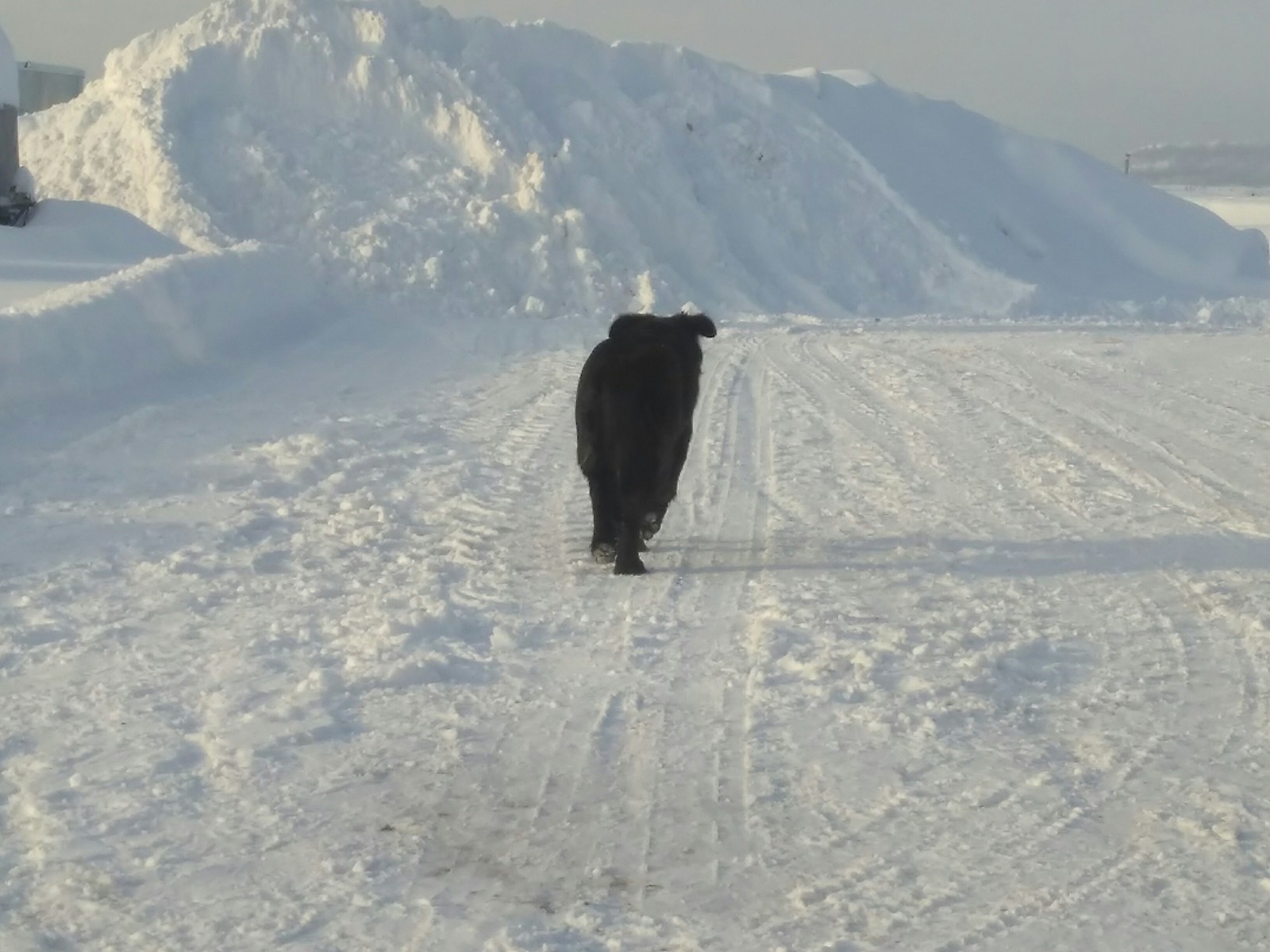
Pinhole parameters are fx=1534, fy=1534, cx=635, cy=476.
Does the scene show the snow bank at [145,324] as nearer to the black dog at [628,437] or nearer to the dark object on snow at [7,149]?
the black dog at [628,437]

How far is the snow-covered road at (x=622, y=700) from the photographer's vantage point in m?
3.76

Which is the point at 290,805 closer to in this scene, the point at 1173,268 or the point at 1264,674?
the point at 1264,674

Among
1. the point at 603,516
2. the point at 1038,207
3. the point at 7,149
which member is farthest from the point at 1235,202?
the point at 603,516

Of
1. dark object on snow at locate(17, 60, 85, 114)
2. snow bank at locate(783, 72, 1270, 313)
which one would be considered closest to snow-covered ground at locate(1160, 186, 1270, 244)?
snow bank at locate(783, 72, 1270, 313)

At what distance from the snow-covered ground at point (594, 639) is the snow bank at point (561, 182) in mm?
4445

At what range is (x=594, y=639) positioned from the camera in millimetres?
5879

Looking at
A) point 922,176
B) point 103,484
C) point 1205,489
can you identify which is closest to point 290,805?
point 103,484

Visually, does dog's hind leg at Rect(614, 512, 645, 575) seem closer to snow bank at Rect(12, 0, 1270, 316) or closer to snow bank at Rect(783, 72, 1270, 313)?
snow bank at Rect(12, 0, 1270, 316)

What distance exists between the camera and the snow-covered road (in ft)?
12.3

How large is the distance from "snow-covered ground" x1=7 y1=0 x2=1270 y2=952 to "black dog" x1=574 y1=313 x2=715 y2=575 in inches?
8.2

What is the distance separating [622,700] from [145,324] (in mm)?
8747

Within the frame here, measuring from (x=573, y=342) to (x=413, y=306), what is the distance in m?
3.50

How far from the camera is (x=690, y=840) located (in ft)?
13.5

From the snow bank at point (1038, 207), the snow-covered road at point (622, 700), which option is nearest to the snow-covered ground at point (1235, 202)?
the snow bank at point (1038, 207)
